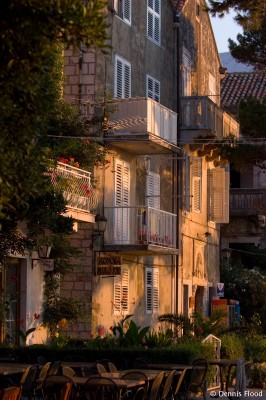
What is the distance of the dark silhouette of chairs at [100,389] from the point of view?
15375 mm

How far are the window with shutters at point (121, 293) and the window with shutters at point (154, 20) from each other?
24.0 ft

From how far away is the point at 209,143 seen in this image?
34844 mm

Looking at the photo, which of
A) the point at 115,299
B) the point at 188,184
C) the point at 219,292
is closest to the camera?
the point at 115,299

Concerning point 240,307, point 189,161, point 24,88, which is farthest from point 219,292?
point 24,88

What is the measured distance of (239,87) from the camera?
4856 cm

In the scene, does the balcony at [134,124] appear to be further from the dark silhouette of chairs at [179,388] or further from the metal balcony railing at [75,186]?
the dark silhouette of chairs at [179,388]

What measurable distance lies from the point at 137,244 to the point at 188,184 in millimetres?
6182

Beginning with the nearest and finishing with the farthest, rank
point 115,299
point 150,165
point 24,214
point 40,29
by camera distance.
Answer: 1. point 40,29
2. point 24,214
3. point 115,299
4. point 150,165

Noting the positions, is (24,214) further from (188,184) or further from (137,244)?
(188,184)

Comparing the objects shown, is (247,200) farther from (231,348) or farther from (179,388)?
(179,388)

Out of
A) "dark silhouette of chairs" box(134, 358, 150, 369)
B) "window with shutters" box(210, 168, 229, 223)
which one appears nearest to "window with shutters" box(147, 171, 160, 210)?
"window with shutters" box(210, 168, 229, 223)

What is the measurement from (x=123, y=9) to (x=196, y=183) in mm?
7994

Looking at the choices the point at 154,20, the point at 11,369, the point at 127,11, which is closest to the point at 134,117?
the point at 127,11

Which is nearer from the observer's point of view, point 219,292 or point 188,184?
point 188,184
